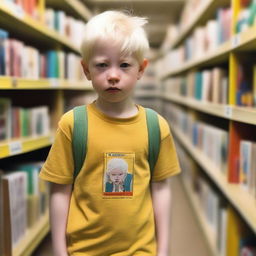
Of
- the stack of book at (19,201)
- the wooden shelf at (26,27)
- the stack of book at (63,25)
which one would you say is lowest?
the stack of book at (19,201)

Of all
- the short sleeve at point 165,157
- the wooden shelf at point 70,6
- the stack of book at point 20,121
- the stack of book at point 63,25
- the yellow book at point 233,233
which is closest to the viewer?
the short sleeve at point 165,157

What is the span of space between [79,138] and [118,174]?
151 millimetres

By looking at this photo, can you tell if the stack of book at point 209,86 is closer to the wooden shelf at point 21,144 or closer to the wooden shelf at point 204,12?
the wooden shelf at point 204,12

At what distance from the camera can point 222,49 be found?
2.10 metres

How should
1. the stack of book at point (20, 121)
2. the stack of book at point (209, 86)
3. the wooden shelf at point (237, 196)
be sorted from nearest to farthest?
1. the wooden shelf at point (237, 196)
2. the stack of book at point (20, 121)
3. the stack of book at point (209, 86)

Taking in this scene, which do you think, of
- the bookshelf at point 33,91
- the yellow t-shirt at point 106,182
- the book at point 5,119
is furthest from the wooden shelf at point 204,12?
the yellow t-shirt at point 106,182

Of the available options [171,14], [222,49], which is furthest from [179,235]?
[171,14]

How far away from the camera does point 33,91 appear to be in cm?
271

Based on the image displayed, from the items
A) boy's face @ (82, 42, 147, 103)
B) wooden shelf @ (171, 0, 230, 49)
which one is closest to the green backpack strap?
boy's face @ (82, 42, 147, 103)

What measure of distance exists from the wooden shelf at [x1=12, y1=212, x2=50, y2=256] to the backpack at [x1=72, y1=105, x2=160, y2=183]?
934 mm

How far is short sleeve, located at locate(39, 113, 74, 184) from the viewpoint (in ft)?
3.26

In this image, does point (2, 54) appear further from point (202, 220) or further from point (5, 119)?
point (202, 220)

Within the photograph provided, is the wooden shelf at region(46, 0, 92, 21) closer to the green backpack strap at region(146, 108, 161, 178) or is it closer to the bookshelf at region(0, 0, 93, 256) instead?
the bookshelf at region(0, 0, 93, 256)

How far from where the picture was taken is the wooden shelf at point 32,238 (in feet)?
5.79
